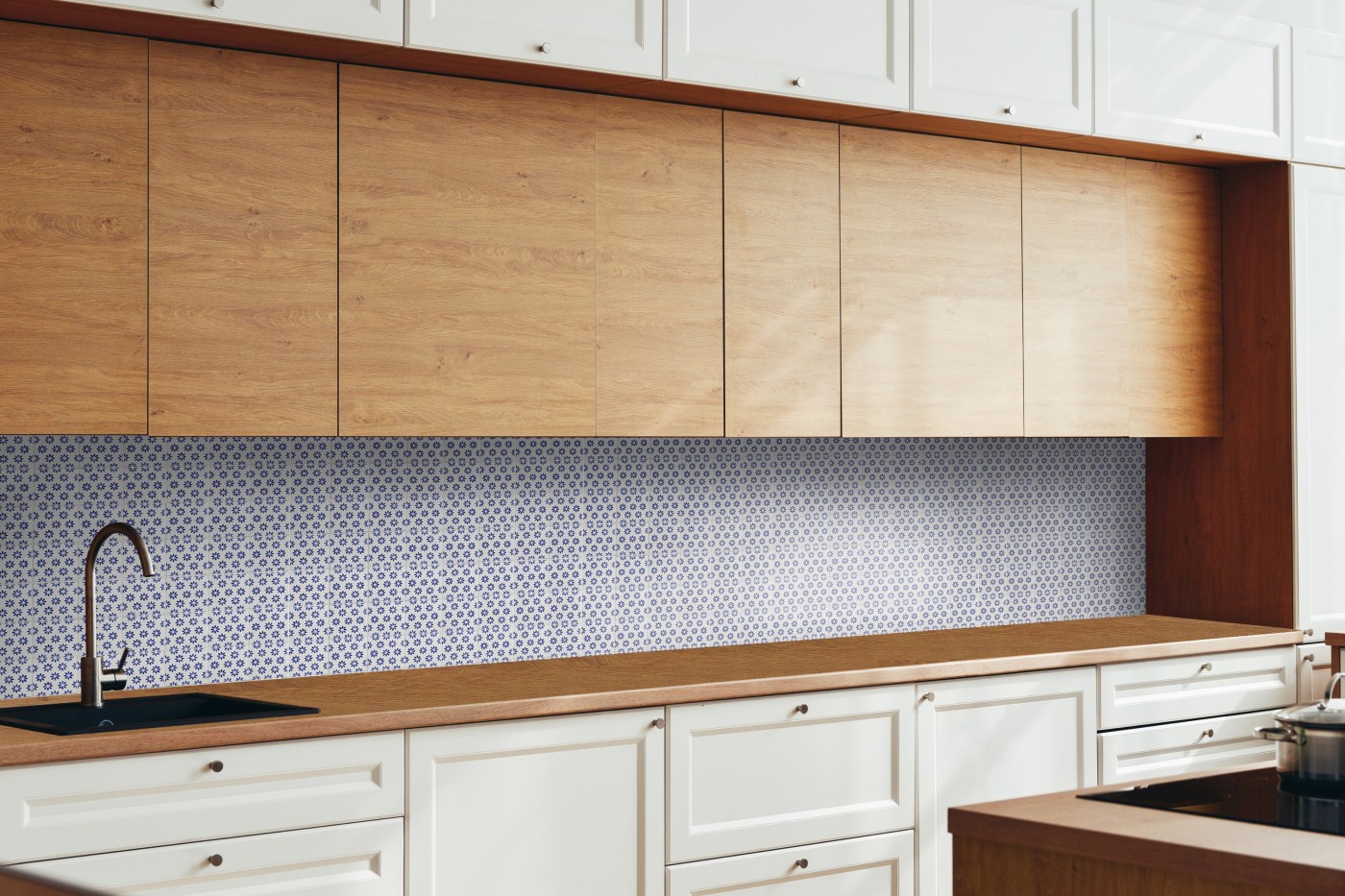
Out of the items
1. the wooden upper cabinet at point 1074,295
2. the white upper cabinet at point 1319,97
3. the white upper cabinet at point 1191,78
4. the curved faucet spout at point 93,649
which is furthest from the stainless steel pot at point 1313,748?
the white upper cabinet at point 1319,97

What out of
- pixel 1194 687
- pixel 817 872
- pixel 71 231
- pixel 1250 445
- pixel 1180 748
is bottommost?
pixel 817 872

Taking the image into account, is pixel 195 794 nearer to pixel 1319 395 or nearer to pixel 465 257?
pixel 465 257

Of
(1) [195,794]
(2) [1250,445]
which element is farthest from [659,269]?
(2) [1250,445]

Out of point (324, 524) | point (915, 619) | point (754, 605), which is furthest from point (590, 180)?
point (915, 619)

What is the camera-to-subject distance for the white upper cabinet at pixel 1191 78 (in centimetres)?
416

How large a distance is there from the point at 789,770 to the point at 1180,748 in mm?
1349

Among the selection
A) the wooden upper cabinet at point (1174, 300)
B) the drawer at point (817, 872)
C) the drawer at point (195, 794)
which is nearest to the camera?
the drawer at point (195, 794)

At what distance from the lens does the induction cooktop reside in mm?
2172

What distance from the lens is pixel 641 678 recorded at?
3.45 metres

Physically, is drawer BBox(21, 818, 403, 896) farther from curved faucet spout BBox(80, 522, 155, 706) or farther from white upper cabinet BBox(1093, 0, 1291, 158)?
white upper cabinet BBox(1093, 0, 1291, 158)

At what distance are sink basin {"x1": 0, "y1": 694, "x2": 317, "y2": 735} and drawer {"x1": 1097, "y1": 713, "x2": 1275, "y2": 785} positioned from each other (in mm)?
2197

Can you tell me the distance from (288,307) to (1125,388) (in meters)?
2.43

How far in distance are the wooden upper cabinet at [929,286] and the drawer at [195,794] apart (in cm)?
153

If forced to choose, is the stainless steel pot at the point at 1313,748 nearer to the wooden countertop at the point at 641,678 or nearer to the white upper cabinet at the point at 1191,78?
the wooden countertop at the point at 641,678
